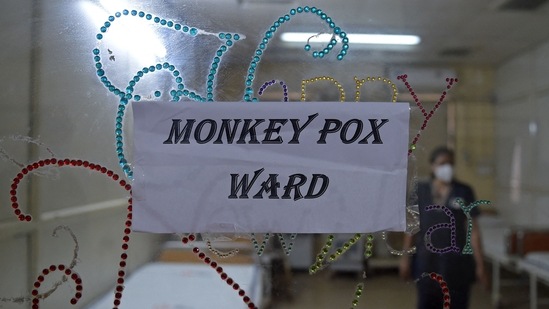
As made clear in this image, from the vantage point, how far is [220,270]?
703 millimetres

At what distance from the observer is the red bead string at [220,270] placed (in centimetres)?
70

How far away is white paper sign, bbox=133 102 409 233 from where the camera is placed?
682 millimetres

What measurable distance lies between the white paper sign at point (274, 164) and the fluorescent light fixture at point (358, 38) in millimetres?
94

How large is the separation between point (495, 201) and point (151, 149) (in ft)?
1.69

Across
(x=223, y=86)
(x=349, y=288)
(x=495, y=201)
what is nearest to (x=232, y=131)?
(x=223, y=86)

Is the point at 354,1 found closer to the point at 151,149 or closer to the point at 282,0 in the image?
the point at 282,0

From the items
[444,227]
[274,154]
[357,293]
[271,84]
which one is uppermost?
[271,84]

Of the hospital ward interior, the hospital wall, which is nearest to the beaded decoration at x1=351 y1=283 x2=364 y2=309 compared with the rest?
the hospital ward interior

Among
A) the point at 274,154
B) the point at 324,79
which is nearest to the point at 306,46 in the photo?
the point at 324,79

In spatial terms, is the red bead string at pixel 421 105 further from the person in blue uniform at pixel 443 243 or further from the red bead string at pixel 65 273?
the red bead string at pixel 65 273

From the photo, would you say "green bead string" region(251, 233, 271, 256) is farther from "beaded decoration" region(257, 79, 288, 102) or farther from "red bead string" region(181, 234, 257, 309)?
"beaded decoration" region(257, 79, 288, 102)

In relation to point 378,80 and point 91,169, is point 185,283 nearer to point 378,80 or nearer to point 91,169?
point 91,169

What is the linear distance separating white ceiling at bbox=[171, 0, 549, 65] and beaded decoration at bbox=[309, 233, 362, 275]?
0.27 metres

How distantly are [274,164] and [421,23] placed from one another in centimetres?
30
